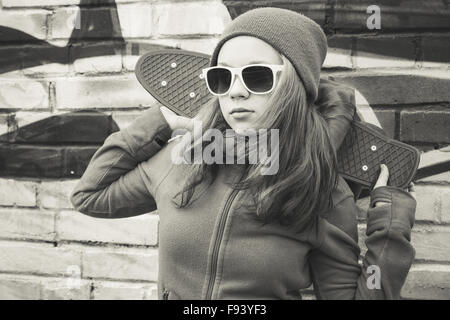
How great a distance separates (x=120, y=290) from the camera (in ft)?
6.23

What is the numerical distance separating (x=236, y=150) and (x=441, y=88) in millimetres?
815

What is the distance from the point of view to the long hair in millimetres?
1161

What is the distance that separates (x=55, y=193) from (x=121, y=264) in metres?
0.37

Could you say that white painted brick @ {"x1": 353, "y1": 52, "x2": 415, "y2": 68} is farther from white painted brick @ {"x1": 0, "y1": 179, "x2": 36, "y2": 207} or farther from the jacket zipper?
white painted brick @ {"x1": 0, "y1": 179, "x2": 36, "y2": 207}

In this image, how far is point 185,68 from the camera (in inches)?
58.3

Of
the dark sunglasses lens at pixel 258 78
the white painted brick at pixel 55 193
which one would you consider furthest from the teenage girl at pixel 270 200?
the white painted brick at pixel 55 193

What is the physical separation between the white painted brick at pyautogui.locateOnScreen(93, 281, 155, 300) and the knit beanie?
3.31ft

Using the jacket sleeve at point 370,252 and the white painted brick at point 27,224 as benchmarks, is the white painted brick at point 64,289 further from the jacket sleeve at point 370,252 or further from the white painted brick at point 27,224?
the jacket sleeve at point 370,252

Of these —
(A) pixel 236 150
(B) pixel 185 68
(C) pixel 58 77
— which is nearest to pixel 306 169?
(A) pixel 236 150

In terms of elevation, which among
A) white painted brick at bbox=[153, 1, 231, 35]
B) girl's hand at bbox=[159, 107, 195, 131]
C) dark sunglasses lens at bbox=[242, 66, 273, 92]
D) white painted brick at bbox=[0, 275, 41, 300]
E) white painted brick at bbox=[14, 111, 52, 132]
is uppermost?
white painted brick at bbox=[153, 1, 231, 35]

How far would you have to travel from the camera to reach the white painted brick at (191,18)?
176cm

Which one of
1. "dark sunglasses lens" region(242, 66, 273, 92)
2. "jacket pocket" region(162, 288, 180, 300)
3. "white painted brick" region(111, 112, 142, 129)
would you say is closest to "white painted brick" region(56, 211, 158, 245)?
"white painted brick" region(111, 112, 142, 129)

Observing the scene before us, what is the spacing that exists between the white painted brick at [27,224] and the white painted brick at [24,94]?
0.40 metres

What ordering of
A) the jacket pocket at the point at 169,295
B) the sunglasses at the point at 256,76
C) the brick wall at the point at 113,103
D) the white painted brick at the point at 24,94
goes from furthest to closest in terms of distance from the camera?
1. the white painted brick at the point at 24,94
2. the brick wall at the point at 113,103
3. the jacket pocket at the point at 169,295
4. the sunglasses at the point at 256,76
